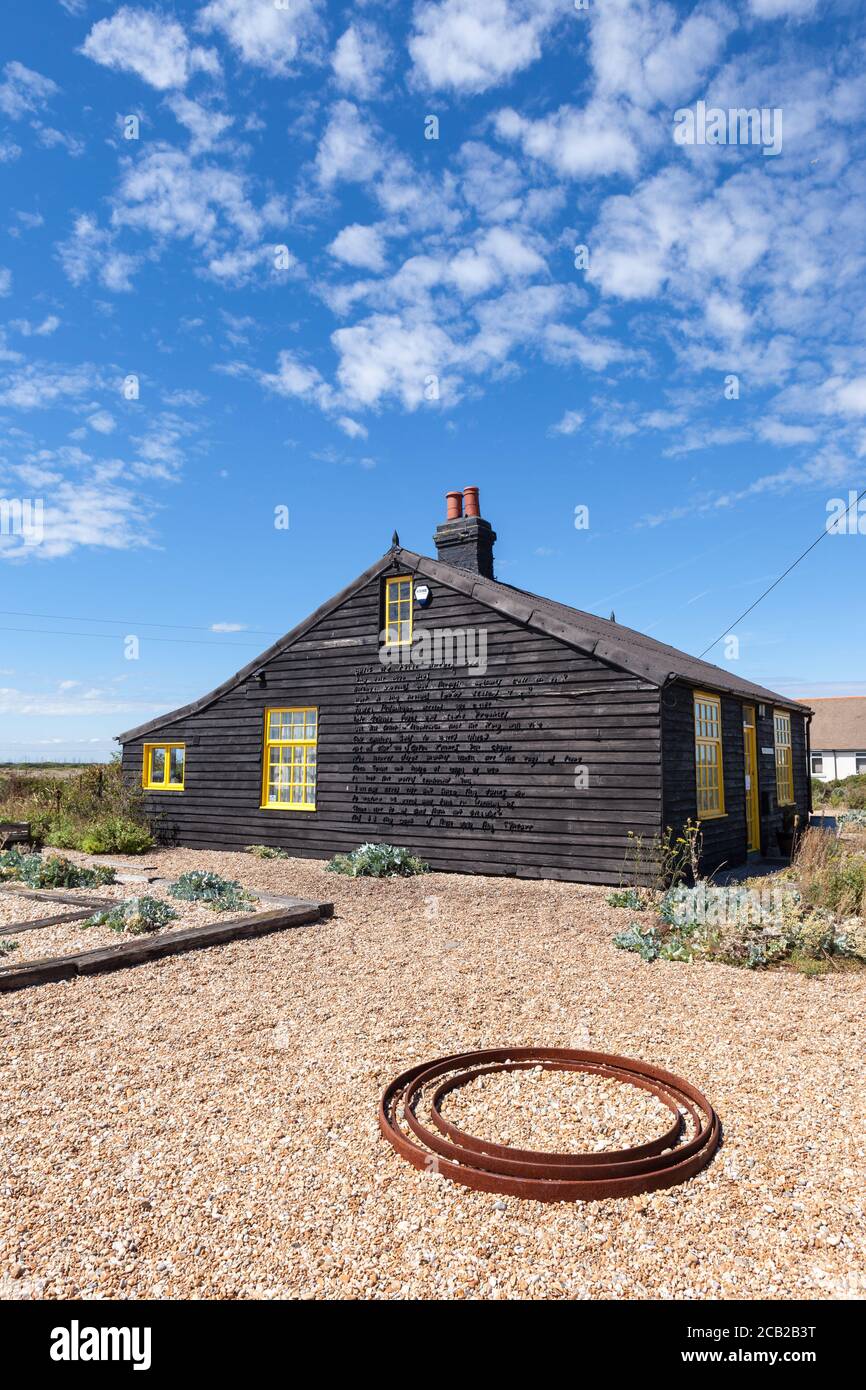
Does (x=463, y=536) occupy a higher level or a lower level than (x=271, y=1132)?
higher

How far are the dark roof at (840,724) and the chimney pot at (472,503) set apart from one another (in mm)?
38050

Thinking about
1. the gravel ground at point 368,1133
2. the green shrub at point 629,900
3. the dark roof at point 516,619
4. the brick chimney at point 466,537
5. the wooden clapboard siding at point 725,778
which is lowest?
the gravel ground at point 368,1133

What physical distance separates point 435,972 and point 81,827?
461 inches

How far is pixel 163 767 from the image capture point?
17.2m

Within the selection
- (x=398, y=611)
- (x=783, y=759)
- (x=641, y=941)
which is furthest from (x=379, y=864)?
(x=783, y=759)

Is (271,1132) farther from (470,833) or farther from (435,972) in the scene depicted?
(470,833)

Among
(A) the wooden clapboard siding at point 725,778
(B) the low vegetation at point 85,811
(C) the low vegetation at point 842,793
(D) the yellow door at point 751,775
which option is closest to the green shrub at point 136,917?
(A) the wooden clapboard siding at point 725,778

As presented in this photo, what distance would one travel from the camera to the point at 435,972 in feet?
21.4

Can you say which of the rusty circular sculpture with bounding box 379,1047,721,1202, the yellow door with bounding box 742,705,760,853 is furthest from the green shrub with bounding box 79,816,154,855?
the rusty circular sculpture with bounding box 379,1047,721,1202

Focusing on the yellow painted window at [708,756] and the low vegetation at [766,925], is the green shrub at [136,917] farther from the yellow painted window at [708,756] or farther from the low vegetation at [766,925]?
the yellow painted window at [708,756]

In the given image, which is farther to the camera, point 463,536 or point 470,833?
point 463,536

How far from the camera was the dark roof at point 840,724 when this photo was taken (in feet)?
150
